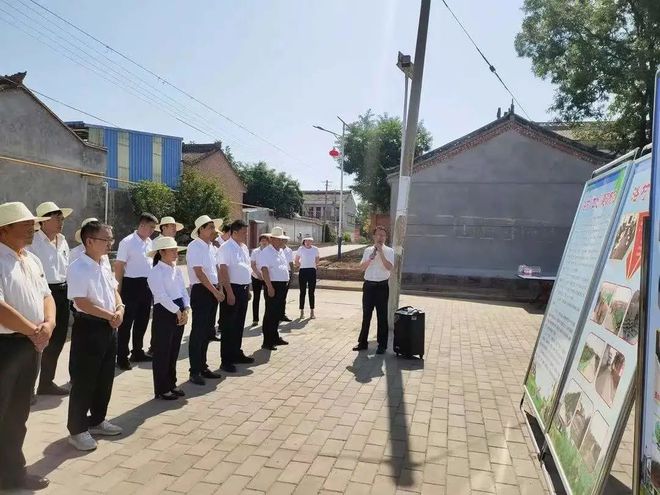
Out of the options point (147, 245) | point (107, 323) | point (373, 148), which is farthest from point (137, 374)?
point (373, 148)

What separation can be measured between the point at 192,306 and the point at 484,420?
3.17 metres

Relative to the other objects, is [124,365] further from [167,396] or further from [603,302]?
[603,302]

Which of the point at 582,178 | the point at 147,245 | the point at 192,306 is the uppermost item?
the point at 582,178

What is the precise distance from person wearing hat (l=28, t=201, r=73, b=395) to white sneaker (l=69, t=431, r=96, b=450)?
1.39 meters

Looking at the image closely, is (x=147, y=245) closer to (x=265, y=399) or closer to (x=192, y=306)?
(x=192, y=306)

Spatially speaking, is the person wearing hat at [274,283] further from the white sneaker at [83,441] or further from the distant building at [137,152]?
the distant building at [137,152]

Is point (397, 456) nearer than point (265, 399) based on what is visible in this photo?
Yes

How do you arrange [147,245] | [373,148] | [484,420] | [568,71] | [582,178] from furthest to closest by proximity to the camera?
[373,148] < [582,178] < [568,71] < [147,245] < [484,420]

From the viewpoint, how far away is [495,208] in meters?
17.4

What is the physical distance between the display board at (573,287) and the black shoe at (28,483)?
337 cm

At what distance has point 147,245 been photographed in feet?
19.7

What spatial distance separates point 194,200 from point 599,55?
16.4 metres

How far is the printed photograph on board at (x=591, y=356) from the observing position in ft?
9.21

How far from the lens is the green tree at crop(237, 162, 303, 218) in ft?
128
